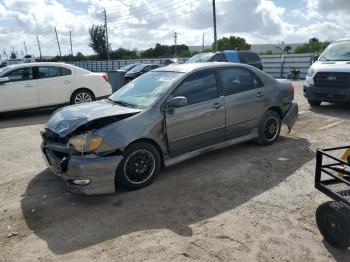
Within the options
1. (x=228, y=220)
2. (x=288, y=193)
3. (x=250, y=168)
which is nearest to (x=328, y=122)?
(x=250, y=168)

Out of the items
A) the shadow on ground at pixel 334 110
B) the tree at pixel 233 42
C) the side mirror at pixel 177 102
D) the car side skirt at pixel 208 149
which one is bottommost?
the shadow on ground at pixel 334 110

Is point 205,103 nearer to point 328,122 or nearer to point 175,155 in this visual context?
point 175,155

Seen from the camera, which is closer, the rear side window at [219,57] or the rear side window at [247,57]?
the rear side window at [219,57]

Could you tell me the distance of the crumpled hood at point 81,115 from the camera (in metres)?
4.64

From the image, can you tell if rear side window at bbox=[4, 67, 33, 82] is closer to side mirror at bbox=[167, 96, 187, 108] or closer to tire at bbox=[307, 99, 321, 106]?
side mirror at bbox=[167, 96, 187, 108]

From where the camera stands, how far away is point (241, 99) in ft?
19.5

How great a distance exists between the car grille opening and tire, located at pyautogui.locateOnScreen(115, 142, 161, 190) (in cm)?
652

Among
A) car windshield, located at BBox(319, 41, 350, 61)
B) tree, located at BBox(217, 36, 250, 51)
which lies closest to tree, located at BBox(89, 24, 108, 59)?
tree, located at BBox(217, 36, 250, 51)

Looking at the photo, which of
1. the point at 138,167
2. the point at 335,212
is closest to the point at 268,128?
the point at 138,167

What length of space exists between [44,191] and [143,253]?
2161mm

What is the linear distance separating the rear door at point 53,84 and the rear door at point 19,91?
0.17 metres

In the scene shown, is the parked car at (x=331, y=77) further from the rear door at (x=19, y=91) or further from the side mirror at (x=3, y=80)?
the side mirror at (x=3, y=80)

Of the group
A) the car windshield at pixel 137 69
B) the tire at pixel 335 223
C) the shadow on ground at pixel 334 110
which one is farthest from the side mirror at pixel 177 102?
the car windshield at pixel 137 69

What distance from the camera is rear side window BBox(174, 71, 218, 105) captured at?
5.29m
